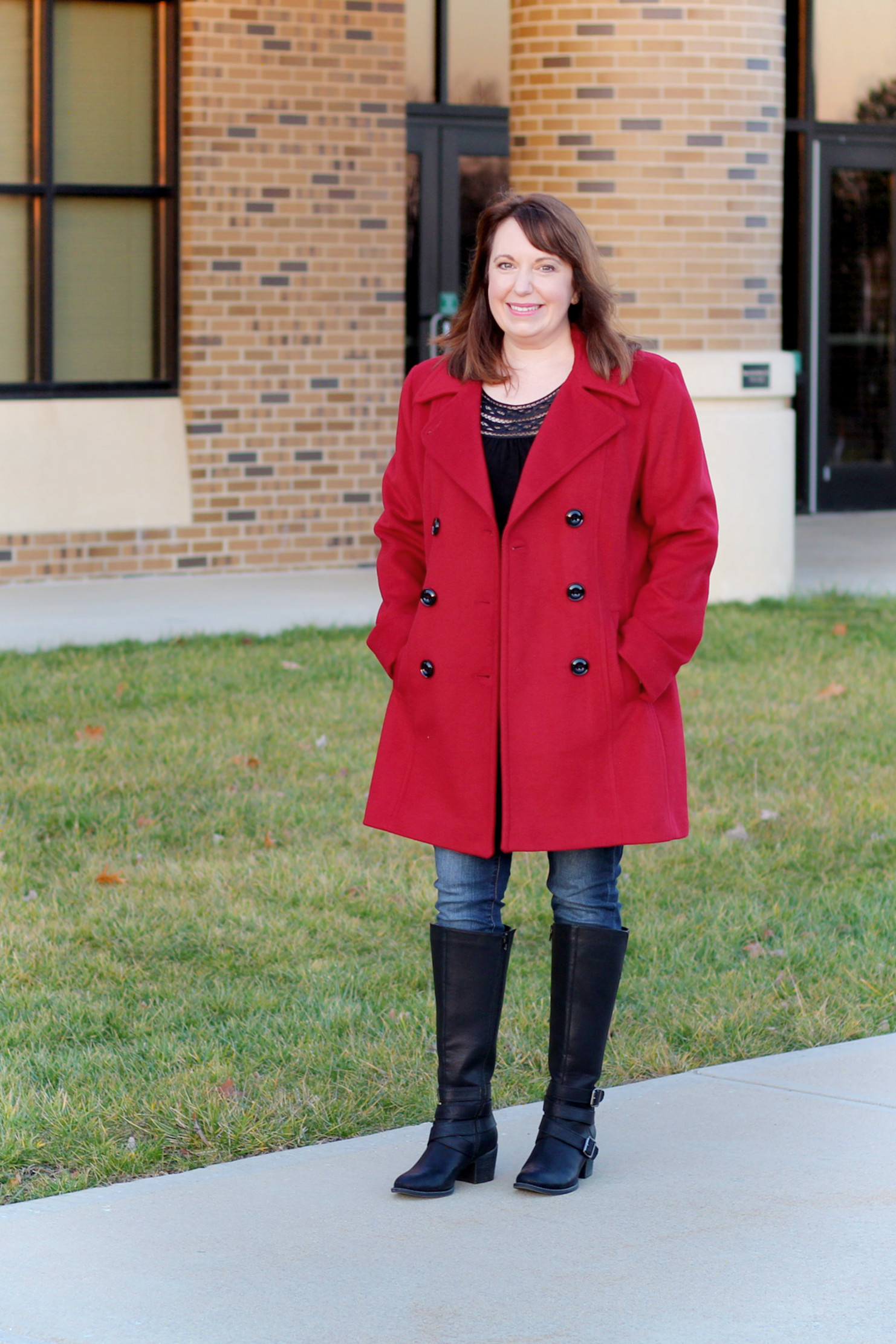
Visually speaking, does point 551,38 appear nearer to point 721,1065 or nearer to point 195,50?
point 195,50

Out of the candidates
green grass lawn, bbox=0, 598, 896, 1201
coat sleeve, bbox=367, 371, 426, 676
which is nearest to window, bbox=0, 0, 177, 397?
green grass lawn, bbox=0, 598, 896, 1201

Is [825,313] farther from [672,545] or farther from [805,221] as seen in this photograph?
[672,545]

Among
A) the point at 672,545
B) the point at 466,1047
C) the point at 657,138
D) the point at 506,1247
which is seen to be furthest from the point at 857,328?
the point at 506,1247

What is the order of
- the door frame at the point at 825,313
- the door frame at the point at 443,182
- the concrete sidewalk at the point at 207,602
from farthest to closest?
the door frame at the point at 825,313
the door frame at the point at 443,182
the concrete sidewalk at the point at 207,602

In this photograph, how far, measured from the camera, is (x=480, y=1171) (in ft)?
12.4

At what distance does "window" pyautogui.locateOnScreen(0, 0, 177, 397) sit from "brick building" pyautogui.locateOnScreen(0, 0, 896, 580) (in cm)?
1

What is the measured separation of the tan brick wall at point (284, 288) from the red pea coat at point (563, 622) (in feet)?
26.2

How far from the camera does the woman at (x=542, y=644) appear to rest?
3670 mm

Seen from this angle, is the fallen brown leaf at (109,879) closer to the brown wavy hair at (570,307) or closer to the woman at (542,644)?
the woman at (542,644)

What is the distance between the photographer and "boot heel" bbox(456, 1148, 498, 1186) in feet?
12.4

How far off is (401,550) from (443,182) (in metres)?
11.3

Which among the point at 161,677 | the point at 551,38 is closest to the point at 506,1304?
the point at 161,677

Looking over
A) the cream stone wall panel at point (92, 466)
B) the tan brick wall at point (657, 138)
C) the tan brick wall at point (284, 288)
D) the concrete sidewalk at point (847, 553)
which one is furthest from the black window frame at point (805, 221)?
the cream stone wall panel at point (92, 466)

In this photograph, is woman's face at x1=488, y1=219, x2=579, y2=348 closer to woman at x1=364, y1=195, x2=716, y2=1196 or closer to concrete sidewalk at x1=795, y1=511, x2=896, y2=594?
woman at x1=364, y1=195, x2=716, y2=1196
